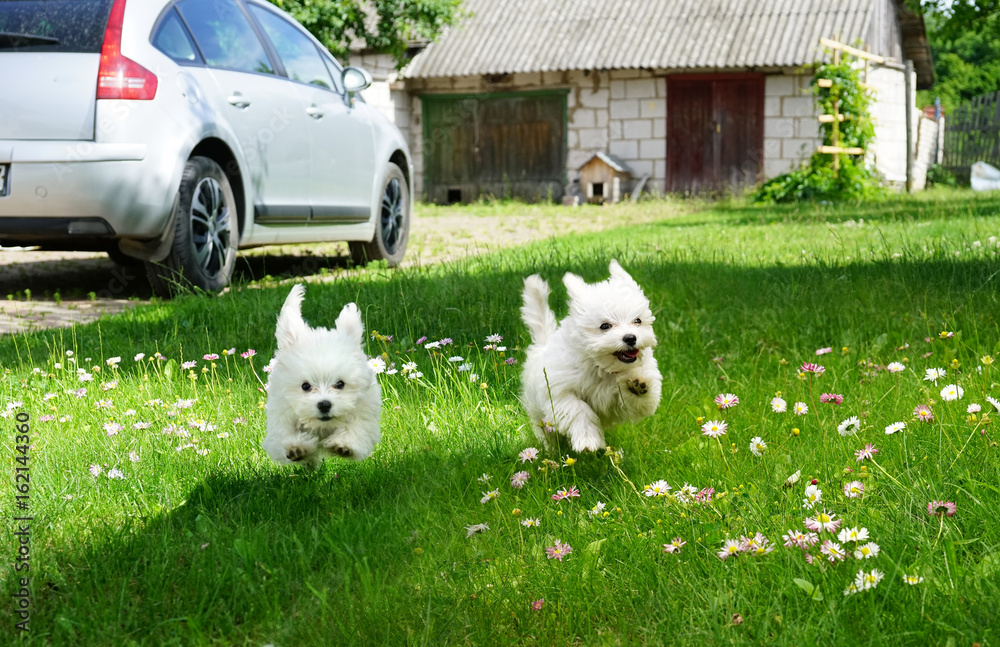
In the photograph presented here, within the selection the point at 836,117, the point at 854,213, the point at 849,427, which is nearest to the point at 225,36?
the point at 849,427

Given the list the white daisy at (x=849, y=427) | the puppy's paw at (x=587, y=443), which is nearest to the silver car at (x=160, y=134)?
the puppy's paw at (x=587, y=443)

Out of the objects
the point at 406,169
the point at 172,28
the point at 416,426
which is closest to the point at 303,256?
the point at 406,169

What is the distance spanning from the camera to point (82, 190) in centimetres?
570

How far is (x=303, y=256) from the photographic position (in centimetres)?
961

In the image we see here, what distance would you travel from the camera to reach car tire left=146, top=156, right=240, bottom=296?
6.07 metres

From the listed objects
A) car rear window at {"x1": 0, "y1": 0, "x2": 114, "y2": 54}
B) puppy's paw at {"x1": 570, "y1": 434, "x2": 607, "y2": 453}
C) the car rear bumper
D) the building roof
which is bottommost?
puppy's paw at {"x1": 570, "y1": 434, "x2": 607, "y2": 453}

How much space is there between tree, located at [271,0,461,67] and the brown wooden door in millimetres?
5897

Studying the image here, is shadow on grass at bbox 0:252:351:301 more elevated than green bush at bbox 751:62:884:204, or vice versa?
green bush at bbox 751:62:884:204

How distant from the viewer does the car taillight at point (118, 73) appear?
5656 mm

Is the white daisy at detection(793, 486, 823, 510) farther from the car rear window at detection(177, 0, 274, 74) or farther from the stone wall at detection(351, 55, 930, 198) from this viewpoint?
the stone wall at detection(351, 55, 930, 198)

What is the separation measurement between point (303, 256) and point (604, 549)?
24.9 feet

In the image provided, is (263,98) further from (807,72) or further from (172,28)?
(807,72)

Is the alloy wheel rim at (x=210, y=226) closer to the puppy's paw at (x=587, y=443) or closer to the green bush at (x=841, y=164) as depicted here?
the puppy's paw at (x=587, y=443)

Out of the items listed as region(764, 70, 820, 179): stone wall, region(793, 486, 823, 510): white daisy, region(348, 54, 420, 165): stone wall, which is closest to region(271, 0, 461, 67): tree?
region(348, 54, 420, 165): stone wall
